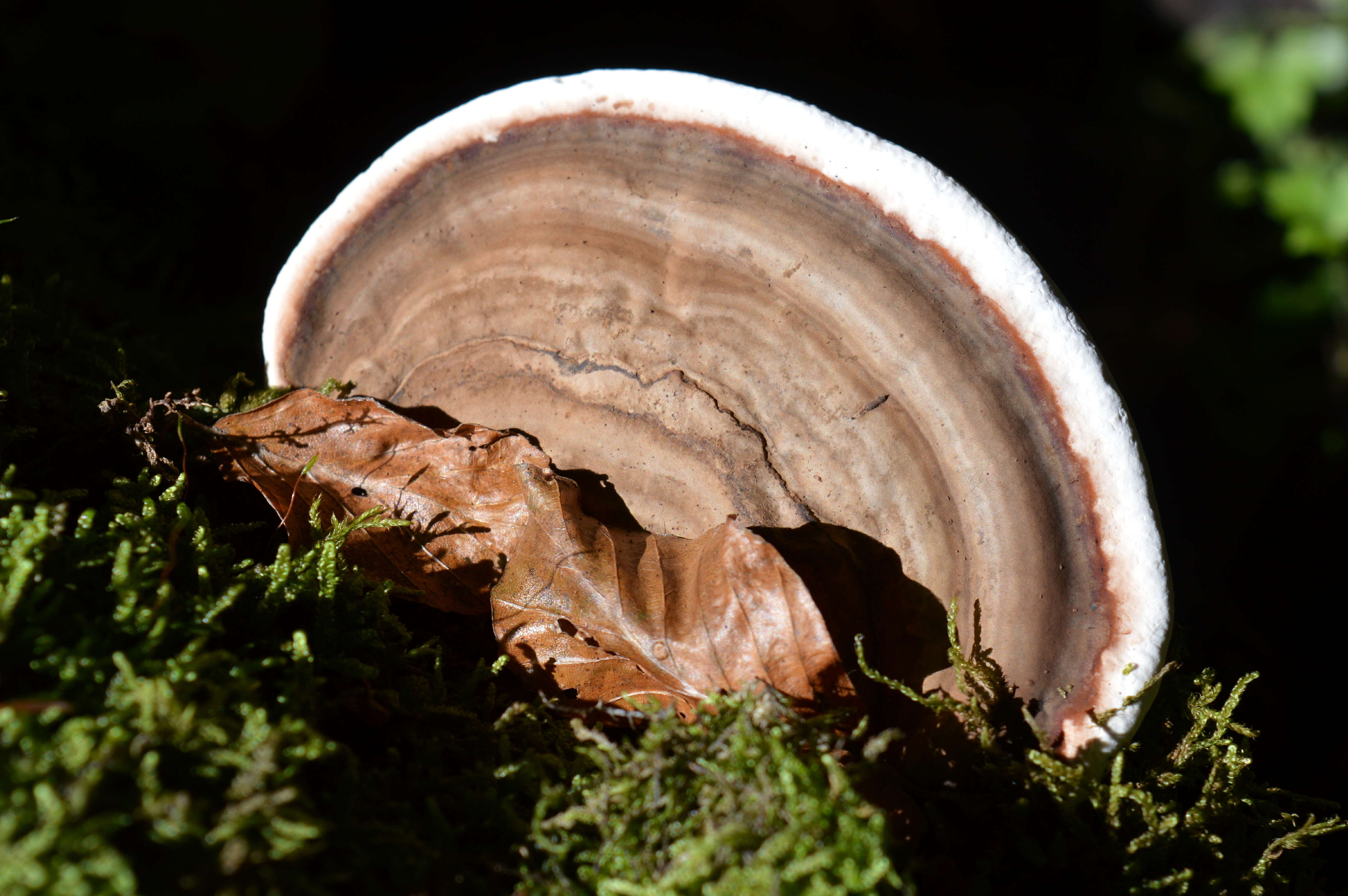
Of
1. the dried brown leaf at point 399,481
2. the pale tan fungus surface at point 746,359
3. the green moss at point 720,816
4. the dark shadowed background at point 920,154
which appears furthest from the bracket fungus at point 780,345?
the dark shadowed background at point 920,154

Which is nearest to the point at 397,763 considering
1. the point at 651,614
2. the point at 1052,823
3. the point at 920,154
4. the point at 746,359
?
the point at 651,614

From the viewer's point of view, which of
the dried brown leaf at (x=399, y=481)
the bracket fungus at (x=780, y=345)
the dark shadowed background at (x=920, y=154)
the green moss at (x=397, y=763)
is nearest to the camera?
the green moss at (x=397, y=763)

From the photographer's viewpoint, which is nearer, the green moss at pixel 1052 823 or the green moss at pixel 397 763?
the green moss at pixel 397 763

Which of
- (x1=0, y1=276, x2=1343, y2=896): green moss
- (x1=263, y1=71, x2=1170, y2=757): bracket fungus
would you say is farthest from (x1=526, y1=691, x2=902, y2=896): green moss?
(x1=263, y1=71, x2=1170, y2=757): bracket fungus

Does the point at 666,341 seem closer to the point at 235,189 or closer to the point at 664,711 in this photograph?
the point at 664,711

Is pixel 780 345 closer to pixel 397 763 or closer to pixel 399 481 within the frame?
pixel 399 481

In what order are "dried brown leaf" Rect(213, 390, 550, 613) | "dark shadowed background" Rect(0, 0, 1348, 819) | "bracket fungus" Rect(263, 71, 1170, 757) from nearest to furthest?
1. "bracket fungus" Rect(263, 71, 1170, 757)
2. "dried brown leaf" Rect(213, 390, 550, 613)
3. "dark shadowed background" Rect(0, 0, 1348, 819)

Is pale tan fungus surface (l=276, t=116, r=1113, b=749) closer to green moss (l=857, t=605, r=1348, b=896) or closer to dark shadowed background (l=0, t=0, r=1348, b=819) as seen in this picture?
green moss (l=857, t=605, r=1348, b=896)

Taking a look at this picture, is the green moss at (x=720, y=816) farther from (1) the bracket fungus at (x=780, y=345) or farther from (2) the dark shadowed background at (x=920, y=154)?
(2) the dark shadowed background at (x=920, y=154)
